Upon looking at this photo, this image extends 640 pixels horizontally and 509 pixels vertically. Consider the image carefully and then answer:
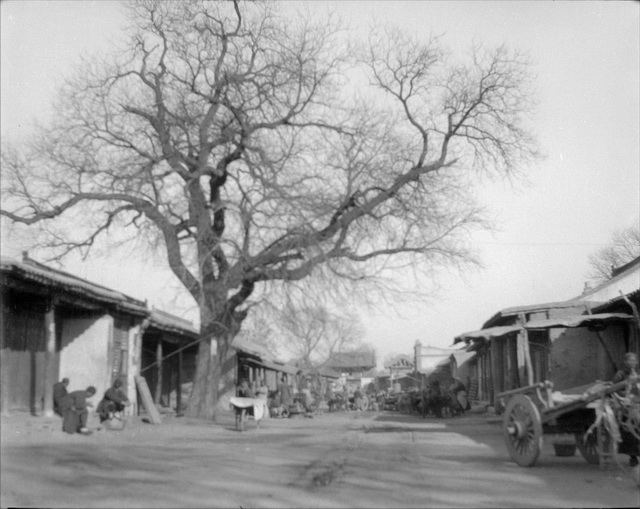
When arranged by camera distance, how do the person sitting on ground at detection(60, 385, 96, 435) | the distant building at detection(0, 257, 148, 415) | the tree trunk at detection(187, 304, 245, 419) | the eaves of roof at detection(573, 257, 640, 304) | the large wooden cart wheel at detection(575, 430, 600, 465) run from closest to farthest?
the large wooden cart wheel at detection(575, 430, 600, 465) < the person sitting on ground at detection(60, 385, 96, 435) < the distant building at detection(0, 257, 148, 415) < the tree trunk at detection(187, 304, 245, 419) < the eaves of roof at detection(573, 257, 640, 304)

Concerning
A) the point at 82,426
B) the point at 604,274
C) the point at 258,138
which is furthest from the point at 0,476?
the point at 604,274

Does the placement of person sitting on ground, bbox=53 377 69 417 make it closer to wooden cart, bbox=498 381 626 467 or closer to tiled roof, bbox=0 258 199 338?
tiled roof, bbox=0 258 199 338

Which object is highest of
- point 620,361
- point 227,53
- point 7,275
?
point 227,53

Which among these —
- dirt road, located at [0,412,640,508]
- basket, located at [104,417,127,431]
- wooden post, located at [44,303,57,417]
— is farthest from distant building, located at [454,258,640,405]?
wooden post, located at [44,303,57,417]

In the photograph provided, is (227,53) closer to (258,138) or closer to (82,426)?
(258,138)

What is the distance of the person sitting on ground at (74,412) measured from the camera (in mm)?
15805

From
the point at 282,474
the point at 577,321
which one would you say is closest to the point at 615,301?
the point at 577,321

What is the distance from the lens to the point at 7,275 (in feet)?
45.8

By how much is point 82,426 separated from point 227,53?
35.7 feet

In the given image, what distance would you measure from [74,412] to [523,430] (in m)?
9.56

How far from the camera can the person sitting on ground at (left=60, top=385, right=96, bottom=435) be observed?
15.8m

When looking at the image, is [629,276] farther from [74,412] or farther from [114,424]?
[74,412]

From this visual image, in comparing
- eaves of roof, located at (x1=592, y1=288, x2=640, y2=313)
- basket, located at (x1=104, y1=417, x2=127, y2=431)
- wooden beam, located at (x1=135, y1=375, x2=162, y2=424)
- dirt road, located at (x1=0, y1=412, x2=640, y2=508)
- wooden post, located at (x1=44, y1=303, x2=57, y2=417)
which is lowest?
dirt road, located at (x1=0, y1=412, x2=640, y2=508)

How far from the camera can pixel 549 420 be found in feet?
33.3
